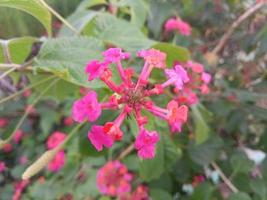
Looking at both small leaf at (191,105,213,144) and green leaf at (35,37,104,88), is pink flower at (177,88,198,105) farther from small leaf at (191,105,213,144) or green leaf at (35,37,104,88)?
green leaf at (35,37,104,88)

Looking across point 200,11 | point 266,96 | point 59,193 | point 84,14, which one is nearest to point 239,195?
point 266,96

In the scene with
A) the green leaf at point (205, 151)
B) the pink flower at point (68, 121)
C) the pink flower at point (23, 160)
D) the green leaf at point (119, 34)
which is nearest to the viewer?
the green leaf at point (119, 34)

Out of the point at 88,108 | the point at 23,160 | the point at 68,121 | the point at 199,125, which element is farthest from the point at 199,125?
the point at 23,160

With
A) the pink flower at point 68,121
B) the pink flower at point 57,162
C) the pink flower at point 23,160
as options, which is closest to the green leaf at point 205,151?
the pink flower at point 57,162

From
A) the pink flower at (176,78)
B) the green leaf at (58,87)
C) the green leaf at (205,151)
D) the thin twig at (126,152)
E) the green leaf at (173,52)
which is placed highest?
the pink flower at (176,78)

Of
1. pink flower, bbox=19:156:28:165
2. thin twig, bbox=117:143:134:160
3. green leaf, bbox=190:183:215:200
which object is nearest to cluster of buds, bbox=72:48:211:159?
green leaf, bbox=190:183:215:200

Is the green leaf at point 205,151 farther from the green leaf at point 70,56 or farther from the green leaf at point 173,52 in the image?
the green leaf at point 70,56

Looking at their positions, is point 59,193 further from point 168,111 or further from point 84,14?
point 168,111
